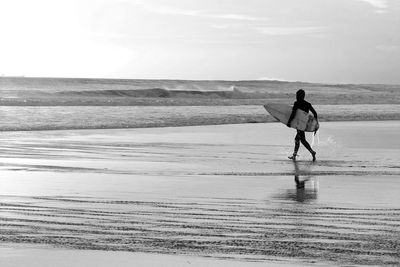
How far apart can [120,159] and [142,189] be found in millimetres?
5062

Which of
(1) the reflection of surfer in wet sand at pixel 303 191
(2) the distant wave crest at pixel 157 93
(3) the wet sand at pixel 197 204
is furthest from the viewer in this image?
(2) the distant wave crest at pixel 157 93

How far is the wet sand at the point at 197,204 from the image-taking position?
279 inches

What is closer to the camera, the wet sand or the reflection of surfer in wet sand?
the wet sand

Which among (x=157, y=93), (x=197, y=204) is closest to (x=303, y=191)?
(x=197, y=204)

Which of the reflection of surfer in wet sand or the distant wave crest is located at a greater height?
the distant wave crest

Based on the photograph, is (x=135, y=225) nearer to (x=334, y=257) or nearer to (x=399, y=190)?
(x=334, y=257)

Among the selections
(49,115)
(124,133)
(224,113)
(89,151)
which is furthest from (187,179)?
(224,113)

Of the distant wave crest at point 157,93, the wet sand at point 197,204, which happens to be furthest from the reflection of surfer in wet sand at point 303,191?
the distant wave crest at point 157,93

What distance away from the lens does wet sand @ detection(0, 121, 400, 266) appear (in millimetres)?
7082

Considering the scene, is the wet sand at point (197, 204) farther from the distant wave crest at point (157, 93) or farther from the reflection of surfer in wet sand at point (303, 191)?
the distant wave crest at point (157, 93)

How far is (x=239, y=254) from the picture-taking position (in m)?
6.96

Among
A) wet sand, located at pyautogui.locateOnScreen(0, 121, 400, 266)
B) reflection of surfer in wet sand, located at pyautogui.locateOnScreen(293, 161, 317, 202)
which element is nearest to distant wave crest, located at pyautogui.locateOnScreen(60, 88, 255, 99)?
wet sand, located at pyautogui.locateOnScreen(0, 121, 400, 266)

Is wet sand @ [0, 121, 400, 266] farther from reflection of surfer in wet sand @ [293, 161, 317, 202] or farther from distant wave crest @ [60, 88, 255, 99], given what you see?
distant wave crest @ [60, 88, 255, 99]

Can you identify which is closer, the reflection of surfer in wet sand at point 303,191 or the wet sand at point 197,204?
the wet sand at point 197,204
